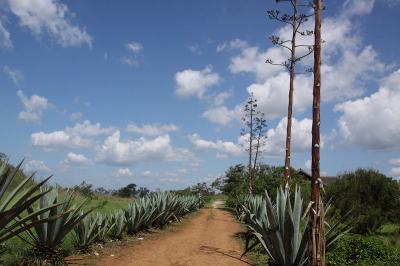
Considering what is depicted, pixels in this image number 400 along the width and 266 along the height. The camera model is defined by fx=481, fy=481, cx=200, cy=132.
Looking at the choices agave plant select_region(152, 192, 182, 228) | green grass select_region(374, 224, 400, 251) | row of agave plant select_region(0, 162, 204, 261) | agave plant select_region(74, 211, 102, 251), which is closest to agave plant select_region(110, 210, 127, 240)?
row of agave plant select_region(0, 162, 204, 261)

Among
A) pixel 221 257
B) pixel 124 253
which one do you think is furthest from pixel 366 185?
pixel 124 253

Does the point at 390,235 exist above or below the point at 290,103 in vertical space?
below

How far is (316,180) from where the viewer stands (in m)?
7.23

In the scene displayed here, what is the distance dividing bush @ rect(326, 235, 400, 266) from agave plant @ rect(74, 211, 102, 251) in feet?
16.6

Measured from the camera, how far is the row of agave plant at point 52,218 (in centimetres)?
490

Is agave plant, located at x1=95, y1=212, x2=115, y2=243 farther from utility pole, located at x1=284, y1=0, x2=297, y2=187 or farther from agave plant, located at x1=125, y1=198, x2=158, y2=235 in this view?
utility pole, located at x1=284, y1=0, x2=297, y2=187

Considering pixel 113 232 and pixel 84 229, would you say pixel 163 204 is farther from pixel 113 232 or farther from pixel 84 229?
pixel 84 229

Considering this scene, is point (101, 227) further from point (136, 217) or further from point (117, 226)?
point (136, 217)

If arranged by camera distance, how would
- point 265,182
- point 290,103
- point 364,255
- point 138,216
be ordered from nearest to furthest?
point 364,255 → point 138,216 → point 290,103 → point 265,182

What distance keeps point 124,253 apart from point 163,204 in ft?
22.6

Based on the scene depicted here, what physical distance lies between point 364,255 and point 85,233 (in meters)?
5.86

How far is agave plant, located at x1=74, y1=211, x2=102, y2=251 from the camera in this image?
33.5ft

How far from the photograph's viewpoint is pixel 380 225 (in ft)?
72.8

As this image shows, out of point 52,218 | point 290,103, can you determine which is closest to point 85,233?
point 52,218
